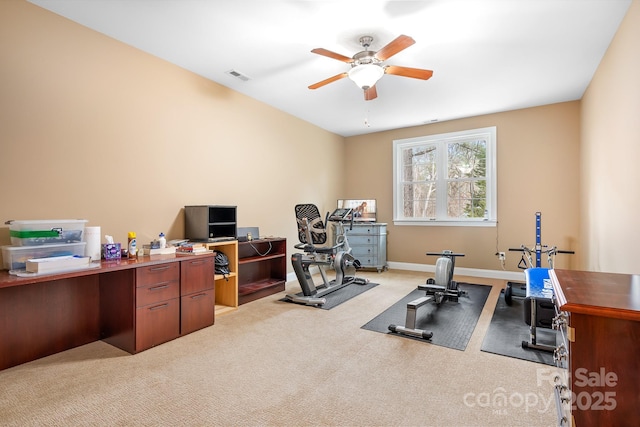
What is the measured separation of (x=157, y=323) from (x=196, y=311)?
0.41 meters

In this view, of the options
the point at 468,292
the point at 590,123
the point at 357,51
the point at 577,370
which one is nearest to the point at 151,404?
the point at 577,370

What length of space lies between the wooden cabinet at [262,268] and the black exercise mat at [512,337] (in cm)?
278

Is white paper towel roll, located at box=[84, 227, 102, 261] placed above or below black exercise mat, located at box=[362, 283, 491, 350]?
above

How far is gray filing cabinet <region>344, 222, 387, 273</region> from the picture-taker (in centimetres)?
609

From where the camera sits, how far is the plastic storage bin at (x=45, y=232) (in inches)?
90.5

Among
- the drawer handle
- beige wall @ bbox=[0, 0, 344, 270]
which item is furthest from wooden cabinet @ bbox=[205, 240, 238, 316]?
the drawer handle

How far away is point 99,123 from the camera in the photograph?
2990 millimetres

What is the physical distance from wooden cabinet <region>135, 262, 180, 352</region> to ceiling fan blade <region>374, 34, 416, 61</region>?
2745mm

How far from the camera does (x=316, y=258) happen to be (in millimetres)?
4590

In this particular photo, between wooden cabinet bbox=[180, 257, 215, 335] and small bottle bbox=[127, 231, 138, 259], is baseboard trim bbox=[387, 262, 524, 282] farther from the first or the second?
small bottle bbox=[127, 231, 138, 259]

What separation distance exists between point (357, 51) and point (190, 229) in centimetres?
281

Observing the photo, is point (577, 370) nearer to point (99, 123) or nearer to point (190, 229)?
point (190, 229)

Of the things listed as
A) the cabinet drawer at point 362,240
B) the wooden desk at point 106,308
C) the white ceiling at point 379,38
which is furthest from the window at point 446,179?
the wooden desk at point 106,308

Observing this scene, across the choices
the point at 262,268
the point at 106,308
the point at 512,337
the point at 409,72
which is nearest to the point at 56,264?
the point at 106,308
